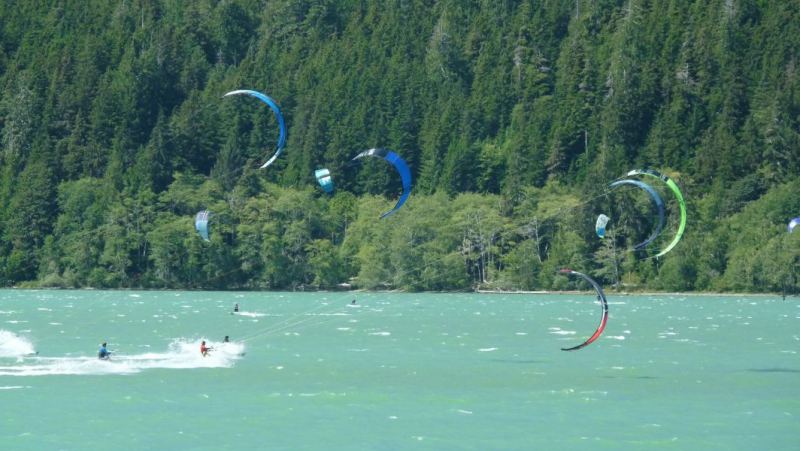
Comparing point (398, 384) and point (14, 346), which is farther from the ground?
point (14, 346)

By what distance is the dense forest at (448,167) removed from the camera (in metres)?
136

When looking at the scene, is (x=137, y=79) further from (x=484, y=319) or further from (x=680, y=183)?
(x=484, y=319)

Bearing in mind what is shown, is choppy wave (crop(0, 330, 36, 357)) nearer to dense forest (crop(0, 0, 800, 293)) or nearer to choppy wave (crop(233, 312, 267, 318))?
choppy wave (crop(233, 312, 267, 318))

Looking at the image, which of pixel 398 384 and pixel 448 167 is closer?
pixel 398 384

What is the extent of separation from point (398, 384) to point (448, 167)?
116177mm

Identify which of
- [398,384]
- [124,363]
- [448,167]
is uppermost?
[448,167]

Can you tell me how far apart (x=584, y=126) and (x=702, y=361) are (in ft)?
383

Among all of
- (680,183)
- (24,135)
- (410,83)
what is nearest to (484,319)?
(680,183)

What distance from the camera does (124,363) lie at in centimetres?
5262

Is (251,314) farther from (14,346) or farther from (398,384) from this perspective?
(398,384)

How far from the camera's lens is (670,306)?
107125 mm

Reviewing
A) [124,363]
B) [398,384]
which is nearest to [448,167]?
[124,363]

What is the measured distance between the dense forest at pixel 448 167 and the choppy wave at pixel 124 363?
6408 cm

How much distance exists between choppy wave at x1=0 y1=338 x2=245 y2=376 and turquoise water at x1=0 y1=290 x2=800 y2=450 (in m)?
0.12
